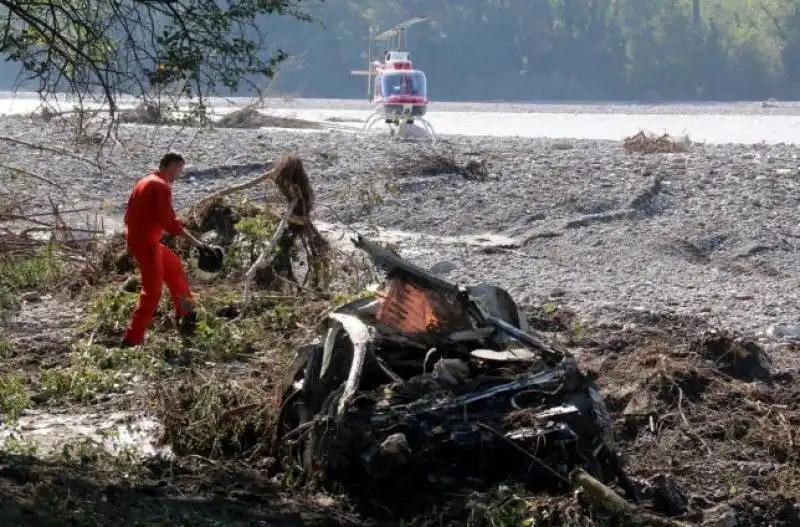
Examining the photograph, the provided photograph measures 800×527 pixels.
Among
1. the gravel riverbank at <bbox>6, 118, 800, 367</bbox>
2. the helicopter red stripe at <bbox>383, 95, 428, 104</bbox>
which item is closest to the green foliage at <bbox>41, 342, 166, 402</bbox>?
the gravel riverbank at <bbox>6, 118, 800, 367</bbox>

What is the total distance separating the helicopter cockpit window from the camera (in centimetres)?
3653

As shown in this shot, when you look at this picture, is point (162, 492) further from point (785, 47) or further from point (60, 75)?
point (785, 47)

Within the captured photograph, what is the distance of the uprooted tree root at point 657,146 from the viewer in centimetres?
2420

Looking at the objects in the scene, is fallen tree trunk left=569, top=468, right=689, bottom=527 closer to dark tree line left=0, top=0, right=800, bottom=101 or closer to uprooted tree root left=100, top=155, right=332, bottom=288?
uprooted tree root left=100, top=155, right=332, bottom=288

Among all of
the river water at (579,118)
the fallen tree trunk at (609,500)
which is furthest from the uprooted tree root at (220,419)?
the river water at (579,118)

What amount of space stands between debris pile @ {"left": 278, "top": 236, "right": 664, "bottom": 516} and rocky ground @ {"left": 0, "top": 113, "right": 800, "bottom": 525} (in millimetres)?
624

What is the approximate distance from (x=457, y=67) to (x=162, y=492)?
7091 centimetres

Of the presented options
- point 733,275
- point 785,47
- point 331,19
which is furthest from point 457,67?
point 733,275

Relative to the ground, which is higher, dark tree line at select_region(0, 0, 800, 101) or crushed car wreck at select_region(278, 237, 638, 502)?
dark tree line at select_region(0, 0, 800, 101)

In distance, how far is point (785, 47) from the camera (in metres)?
71.3

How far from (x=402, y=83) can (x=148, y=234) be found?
91.5ft

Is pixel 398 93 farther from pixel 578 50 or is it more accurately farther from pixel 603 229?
pixel 578 50

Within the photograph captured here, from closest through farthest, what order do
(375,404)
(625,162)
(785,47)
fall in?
(375,404), (625,162), (785,47)

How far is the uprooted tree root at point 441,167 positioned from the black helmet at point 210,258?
29.8 ft
